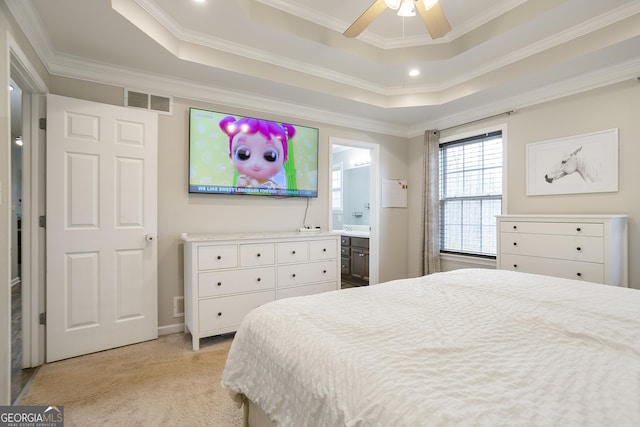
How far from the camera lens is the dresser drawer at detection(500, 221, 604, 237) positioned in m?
2.44

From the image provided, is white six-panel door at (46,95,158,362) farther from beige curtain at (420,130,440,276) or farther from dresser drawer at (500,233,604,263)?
dresser drawer at (500,233,604,263)

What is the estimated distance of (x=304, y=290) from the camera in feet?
10.4

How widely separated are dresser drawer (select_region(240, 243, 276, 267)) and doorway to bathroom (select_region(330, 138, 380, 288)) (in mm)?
1562

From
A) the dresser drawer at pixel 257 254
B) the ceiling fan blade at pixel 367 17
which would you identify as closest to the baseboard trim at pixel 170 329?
the dresser drawer at pixel 257 254

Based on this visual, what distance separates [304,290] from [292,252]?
0.44 meters

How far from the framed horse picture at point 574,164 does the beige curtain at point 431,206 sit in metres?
1.10

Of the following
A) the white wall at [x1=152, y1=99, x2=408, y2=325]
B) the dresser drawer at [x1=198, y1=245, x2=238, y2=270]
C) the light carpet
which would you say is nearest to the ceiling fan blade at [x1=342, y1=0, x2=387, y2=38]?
the white wall at [x1=152, y1=99, x2=408, y2=325]

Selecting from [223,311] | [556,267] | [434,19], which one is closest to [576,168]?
[556,267]

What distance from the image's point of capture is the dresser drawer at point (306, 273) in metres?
3.05

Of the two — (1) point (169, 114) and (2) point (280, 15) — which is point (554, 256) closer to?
(2) point (280, 15)

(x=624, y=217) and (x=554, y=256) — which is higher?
(x=624, y=217)

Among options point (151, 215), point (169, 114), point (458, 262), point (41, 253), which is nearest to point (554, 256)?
point (458, 262)

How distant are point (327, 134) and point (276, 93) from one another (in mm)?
877

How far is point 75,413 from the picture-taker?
1764 millimetres
